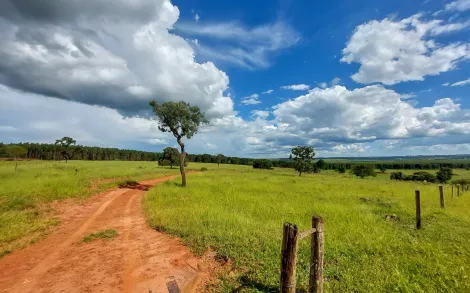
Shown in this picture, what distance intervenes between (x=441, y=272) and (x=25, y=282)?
11.8m

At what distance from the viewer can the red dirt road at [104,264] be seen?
6395 millimetres

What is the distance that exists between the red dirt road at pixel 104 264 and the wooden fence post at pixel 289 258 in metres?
2.62

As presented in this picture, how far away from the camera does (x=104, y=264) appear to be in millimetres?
7586

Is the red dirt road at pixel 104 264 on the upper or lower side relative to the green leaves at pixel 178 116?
lower

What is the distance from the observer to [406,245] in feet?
29.2

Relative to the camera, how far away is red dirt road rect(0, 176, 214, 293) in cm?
639

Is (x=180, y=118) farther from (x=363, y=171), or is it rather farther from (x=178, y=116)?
(x=363, y=171)

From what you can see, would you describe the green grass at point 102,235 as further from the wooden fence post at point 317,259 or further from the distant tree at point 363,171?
the distant tree at point 363,171

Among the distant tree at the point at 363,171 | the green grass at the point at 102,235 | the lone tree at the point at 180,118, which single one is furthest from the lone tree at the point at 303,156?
the green grass at the point at 102,235

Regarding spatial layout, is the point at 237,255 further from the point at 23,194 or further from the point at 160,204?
the point at 23,194

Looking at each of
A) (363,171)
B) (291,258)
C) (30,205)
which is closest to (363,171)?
(363,171)

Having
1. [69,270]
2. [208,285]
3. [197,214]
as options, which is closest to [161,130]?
[197,214]

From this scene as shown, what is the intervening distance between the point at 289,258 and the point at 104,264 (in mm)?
6146

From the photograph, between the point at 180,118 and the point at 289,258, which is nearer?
the point at 289,258
